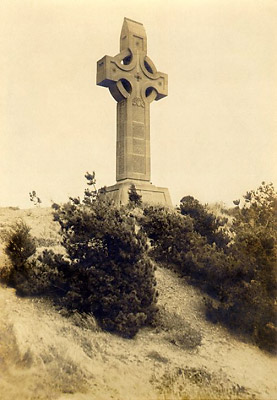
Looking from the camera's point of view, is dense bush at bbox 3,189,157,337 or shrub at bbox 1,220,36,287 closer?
dense bush at bbox 3,189,157,337

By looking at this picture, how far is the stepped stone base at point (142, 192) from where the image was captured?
16.5 meters

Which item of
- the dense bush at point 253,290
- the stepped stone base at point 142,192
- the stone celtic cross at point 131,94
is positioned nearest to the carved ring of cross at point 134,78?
the stone celtic cross at point 131,94

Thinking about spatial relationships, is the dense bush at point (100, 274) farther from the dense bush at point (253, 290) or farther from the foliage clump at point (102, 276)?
the dense bush at point (253, 290)

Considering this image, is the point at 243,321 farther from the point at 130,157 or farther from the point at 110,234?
the point at 130,157

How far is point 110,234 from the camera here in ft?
28.4

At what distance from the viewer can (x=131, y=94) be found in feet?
58.4

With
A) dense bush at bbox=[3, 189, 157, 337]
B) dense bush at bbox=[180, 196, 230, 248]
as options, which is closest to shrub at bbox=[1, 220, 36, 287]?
dense bush at bbox=[3, 189, 157, 337]

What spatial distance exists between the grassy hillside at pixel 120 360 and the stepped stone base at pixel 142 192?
7.83m

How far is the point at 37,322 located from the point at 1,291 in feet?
4.52

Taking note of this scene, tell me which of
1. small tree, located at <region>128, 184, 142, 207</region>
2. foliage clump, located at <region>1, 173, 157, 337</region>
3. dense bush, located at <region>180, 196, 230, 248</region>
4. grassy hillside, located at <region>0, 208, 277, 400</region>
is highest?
small tree, located at <region>128, 184, 142, 207</region>

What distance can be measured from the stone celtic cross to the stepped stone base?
375 mm

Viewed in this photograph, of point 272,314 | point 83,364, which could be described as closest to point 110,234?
point 83,364

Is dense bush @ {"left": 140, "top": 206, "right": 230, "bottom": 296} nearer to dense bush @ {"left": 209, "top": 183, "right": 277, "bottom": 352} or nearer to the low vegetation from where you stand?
the low vegetation

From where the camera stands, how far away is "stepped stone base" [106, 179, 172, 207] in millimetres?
16516
